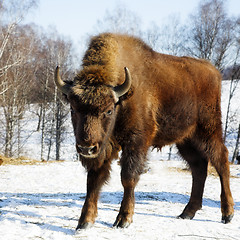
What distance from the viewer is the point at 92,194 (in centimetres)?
368

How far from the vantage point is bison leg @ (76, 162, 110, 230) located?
3453 millimetres

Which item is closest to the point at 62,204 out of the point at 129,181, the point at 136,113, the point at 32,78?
the point at 129,181

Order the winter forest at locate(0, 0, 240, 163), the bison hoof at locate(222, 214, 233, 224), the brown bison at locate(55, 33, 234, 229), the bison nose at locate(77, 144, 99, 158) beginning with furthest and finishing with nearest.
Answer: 1. the winter forest at locate(0, 0, 240, 163)
2. the bison hoof at locate(222, 214, 233, 224)
3. the brown bison at locate(55, 33, 234, 229)
4. the bison nose at locate(77, 144, 99, 158)

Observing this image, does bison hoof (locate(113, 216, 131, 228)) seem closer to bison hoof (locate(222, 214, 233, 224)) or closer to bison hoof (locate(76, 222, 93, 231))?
bison hoof (locate(76, 222, 93, 231))

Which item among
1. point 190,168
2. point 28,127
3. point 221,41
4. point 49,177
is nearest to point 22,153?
point 28,127

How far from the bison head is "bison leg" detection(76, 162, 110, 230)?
45 cm

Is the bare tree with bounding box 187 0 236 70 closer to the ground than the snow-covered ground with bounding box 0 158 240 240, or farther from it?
farther from it

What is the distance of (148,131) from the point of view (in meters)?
3.83

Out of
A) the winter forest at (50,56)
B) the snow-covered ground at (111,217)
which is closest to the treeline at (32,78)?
the winter forest at (50,56)

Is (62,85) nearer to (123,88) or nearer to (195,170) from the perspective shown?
(123,88)

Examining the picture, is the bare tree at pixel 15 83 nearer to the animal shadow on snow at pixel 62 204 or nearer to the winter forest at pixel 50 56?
the winter forest at pixel 50 56

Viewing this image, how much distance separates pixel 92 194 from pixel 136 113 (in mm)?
1192

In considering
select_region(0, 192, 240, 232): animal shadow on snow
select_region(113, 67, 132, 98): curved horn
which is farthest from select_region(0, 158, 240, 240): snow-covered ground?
select_region(113, 67, 132, 98): curved horn

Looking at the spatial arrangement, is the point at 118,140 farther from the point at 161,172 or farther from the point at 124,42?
the point at 161,172
